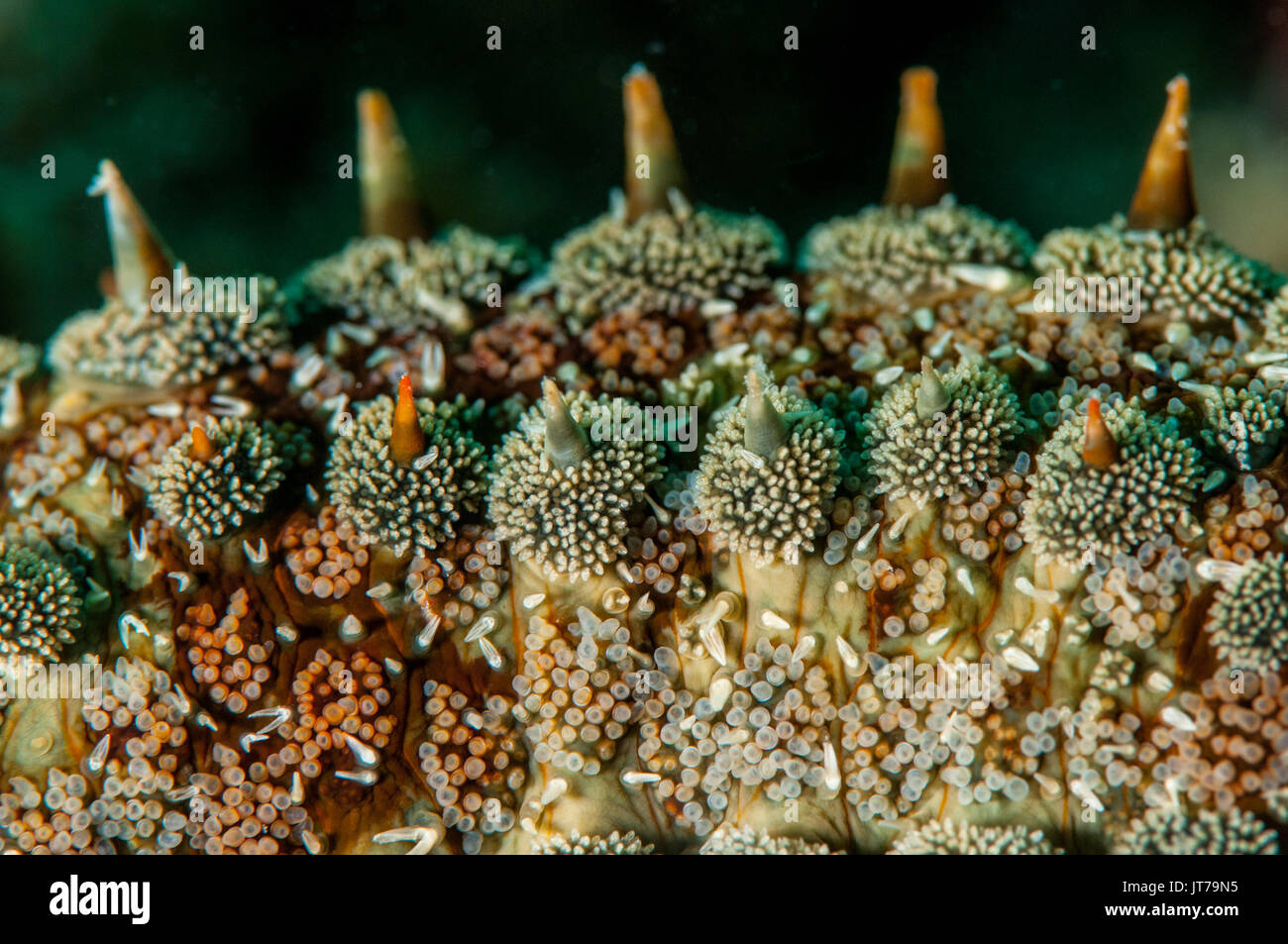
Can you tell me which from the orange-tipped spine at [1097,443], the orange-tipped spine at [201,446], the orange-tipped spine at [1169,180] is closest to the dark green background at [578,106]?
the orange-tipped spine at [1169,180]

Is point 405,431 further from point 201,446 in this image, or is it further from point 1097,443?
point 1097,443

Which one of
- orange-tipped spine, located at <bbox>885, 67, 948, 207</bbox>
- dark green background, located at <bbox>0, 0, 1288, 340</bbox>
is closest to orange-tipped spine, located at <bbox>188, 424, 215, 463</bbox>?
dark green background, located at <bbox>0, 0, 1288, 340</bbox>

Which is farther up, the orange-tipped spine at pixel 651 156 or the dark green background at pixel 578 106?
the dark green background at pixel 578 106

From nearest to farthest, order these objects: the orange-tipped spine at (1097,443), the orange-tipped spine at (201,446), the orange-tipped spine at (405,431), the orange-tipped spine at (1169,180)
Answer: the orange-tipped spine at (1097,443) < the orange-tipped spine at (405,431) < the orange-tipped spine at (201,446) < the orange-tipped spine at (1169,180)

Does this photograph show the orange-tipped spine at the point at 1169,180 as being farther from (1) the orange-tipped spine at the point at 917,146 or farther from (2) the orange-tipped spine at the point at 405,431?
(2) the orange-tipped spine at the point at 405,431

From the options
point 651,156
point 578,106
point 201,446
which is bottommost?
point 201,446

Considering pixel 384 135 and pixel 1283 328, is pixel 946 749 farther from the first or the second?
pixel 384 135

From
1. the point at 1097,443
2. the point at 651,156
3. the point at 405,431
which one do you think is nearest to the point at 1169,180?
the point at 1097,443

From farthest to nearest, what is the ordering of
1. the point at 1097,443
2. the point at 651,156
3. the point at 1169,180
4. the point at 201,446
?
the point at 651,156
the point at 1169,180
the point at 201,446
the point at 1097,443
